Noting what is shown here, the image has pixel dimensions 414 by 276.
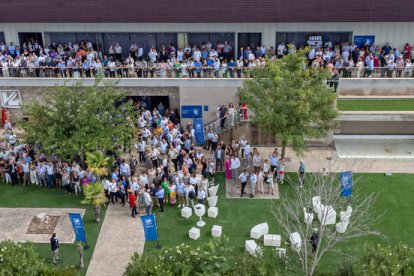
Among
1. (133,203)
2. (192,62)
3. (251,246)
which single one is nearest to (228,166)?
(133,203)

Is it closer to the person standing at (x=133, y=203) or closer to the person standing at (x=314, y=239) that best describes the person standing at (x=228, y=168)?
the person standing at (x=133, y=203)

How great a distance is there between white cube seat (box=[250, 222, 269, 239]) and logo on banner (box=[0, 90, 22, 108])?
51.6ft

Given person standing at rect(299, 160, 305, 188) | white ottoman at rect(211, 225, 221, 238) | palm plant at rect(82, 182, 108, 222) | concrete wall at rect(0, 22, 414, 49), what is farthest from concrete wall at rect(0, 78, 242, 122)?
white ottoman at rect(211, 225, 221, 238)

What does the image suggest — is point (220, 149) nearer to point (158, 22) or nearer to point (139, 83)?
point (139, 83)

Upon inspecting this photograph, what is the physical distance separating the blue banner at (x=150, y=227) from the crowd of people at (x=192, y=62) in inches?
403

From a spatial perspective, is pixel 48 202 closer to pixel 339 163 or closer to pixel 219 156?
pixel 219 156

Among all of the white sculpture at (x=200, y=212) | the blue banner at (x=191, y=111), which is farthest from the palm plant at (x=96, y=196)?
the blue banner at (x=191, y=111)

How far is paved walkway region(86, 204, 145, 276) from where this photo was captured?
20.7 m

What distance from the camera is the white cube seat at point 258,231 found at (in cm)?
2184

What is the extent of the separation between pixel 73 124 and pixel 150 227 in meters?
6.13

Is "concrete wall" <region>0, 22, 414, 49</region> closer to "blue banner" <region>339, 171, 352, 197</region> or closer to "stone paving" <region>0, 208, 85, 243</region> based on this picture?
"blue banner" <region>339, 171, 352, 197</region>

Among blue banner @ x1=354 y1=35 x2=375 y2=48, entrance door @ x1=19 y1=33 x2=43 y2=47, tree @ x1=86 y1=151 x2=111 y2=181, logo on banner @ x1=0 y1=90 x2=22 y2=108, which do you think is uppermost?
entrance door @ x1=19 y1=33 x2=43 y2=47

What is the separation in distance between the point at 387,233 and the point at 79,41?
20407mm

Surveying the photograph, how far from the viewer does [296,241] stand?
67.6 feet
